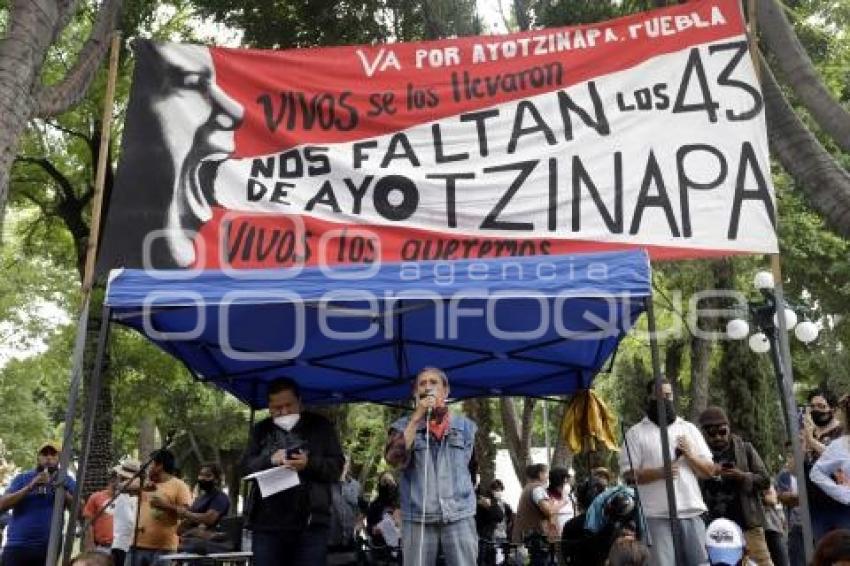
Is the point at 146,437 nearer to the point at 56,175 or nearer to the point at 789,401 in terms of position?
the point at 56,175

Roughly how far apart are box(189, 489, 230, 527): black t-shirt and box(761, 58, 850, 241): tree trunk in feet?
22.9

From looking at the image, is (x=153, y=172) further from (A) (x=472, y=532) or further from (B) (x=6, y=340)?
(B) (x=6, y=340)

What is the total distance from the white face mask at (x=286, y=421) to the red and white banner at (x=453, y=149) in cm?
120

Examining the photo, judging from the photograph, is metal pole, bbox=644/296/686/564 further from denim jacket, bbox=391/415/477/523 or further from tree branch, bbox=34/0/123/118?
tree branch, bbox=34/0/123/118

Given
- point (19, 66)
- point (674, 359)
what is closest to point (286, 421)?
point (19, 66)

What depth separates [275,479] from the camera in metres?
5.57

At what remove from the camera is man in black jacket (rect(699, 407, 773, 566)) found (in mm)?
6957

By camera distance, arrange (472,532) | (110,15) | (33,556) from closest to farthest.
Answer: (472,532)
(33,556)
(110,15)

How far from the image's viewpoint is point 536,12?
16172 mm

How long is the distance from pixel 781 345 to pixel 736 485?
1.43 metres

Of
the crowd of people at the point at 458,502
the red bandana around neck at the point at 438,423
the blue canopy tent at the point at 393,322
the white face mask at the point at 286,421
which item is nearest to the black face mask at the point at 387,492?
Answer: the crowd of people at the point at 458,502

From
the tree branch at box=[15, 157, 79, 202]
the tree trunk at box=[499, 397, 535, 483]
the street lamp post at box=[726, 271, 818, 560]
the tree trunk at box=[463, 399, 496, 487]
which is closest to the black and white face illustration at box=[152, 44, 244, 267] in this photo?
the street lamp post at box=[726, 271, 818, 560]

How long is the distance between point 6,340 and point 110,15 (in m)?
20.3

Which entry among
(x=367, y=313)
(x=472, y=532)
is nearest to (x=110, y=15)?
(x=367, y=313)
